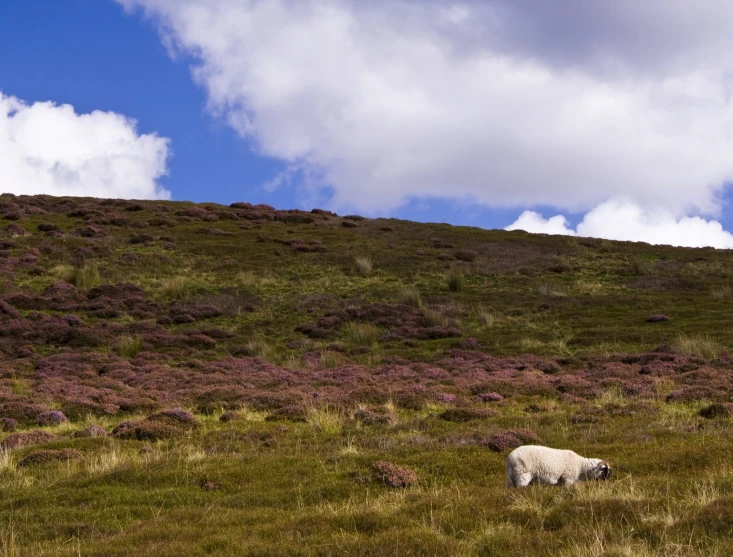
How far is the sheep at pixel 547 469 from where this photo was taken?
8.95m

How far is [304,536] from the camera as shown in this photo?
7008 millimetres

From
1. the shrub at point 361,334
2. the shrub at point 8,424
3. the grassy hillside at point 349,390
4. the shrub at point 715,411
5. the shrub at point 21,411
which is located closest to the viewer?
the grassy hillside at point 349,390

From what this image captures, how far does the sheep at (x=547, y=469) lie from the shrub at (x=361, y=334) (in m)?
20.9

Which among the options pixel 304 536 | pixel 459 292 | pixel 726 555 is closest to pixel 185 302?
pixel 459 292

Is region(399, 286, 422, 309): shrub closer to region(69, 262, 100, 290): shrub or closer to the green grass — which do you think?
region(69, 262, 100, 290): shrub

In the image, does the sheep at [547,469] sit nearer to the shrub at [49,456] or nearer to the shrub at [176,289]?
the shrub at [49,456]

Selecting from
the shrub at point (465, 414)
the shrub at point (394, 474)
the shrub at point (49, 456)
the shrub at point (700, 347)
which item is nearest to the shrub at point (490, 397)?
the shrub at point (465, 414)

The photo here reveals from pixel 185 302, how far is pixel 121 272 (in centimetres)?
683

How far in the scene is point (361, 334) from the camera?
3067cm

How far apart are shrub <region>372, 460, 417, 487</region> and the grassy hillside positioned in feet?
0.12

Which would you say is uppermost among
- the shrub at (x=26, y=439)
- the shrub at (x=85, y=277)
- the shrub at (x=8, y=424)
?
the shrub at (x=85, y=277)

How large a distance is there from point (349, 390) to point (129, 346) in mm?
12646

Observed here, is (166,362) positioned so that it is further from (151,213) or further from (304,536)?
(151,213)

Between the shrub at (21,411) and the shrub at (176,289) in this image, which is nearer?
the shrub at (21,411)
